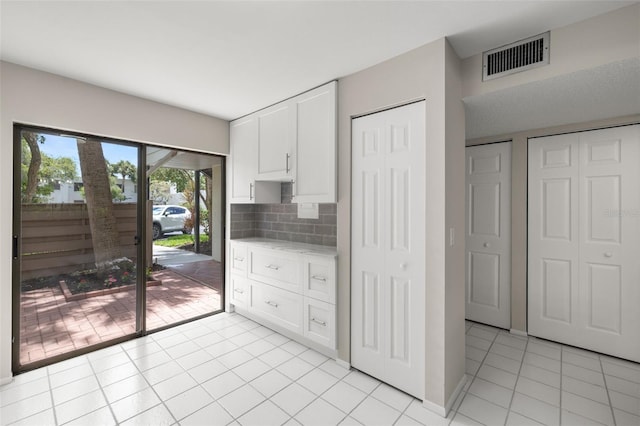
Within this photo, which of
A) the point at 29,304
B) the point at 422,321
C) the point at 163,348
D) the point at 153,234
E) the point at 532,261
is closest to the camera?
the point at 422,321

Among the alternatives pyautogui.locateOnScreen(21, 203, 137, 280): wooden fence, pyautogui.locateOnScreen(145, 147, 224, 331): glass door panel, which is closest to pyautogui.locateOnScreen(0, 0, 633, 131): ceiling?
pyautogui.locateOnScreen(145, 147, 224, 331): glass door panel

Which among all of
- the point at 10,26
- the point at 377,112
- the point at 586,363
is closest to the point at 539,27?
the point at 377,112

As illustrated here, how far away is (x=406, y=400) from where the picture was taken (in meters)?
1.98

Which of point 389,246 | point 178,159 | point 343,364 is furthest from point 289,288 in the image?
point 178,159

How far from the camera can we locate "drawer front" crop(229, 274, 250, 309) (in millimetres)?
3423

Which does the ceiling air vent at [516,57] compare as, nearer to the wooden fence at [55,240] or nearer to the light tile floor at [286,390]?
the light tile floor at [286,390]

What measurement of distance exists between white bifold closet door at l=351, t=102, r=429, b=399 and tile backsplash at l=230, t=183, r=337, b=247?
0.75 meters

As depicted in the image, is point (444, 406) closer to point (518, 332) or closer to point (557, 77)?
point (518, 332)

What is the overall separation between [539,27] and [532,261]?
2278 millimetres

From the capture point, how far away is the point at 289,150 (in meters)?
2.84

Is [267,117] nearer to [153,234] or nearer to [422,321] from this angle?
[153,234]

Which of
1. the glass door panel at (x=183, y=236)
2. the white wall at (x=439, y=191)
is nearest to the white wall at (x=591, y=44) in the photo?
the white wall at (x=439, y=191)

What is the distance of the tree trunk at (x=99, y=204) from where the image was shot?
106 inches

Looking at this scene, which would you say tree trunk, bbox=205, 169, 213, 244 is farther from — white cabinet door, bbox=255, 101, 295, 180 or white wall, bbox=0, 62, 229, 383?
white cabinet door, bbox=255, 101, 295, 180
